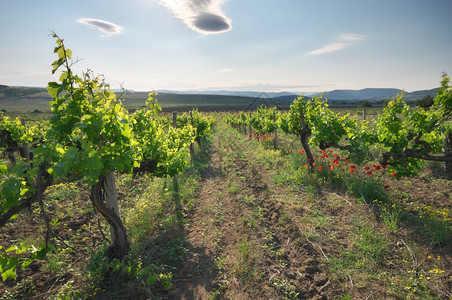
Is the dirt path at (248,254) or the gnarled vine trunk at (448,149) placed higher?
the gnarled vine trunk at (448,149)

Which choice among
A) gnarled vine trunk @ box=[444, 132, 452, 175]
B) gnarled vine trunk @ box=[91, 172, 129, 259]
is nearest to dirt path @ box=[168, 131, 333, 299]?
gnarled vine trunk @ box=[91, 172, 129, 259]

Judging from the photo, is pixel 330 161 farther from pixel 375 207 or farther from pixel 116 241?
pixel 116 241

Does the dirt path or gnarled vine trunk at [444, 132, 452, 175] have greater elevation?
gnarled vine trunk at [444, 132, 452, 175]

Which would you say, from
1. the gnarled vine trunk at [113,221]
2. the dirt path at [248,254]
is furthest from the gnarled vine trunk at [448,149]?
the gnarled vine trunk at [113,221]

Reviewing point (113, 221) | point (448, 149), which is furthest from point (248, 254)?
point (448, 149)

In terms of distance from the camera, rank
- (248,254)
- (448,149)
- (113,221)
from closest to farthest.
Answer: (113,221) → (248,254) → (448,149)

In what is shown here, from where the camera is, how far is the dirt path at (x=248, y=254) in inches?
158

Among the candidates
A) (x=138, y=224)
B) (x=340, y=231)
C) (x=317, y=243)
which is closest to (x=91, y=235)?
(x=138, y=224)

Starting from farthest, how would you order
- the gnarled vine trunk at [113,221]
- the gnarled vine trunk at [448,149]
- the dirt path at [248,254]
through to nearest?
the gnarled vine trunk at [448,149] < the gnarled vine trunk at [113,221] < the dirt path at [248,254]

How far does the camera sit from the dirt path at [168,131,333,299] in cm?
401

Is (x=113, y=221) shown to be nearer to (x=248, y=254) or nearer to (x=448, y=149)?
(x=248, y=254)

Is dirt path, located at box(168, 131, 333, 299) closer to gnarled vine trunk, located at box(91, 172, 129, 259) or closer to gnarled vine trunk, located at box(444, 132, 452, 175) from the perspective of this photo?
gnarled vine trunk, located at box(91, 172, 129, 259)

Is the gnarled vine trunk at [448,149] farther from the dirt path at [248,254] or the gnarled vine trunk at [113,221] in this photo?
the gnarled vine trunk at [113,221]

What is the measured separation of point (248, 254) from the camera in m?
4.82
